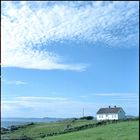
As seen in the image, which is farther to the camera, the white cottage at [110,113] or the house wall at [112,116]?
the white cottage at [110,113]

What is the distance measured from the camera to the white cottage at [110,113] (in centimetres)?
11056

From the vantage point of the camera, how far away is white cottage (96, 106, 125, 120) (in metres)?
111

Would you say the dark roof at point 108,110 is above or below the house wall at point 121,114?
above

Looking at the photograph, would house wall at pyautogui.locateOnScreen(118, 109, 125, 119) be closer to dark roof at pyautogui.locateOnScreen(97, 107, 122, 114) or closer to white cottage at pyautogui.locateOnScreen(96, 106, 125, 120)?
white cottage at pyautogui.locateOnScreen(96, 106, 125, 120)

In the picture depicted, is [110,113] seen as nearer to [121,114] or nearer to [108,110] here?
[108,110]

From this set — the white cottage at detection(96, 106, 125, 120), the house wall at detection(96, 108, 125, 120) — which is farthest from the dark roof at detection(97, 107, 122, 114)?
the house wall at detection(96, 108, 125, 120)

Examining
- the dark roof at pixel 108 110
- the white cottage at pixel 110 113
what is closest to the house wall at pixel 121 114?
the white cottage at pixel 110 113

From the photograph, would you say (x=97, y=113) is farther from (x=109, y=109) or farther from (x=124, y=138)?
(x=124, y=138)

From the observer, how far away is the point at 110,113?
11106 cm

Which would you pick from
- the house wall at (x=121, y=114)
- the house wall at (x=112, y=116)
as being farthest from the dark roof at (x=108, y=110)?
the house wall at (x=121, y=114)

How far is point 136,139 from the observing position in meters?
41.2

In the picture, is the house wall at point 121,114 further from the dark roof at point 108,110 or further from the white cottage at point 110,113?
the dark roof at point 108,110

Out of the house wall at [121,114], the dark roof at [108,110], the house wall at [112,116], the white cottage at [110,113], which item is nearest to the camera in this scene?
the house wall at [112,116]

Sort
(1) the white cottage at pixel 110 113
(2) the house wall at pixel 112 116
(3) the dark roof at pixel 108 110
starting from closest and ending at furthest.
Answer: (2) the house wall at pixel 112 116
(1) the white cottage at pixel 110 113
(3) the dark roof at pixel 108 110
